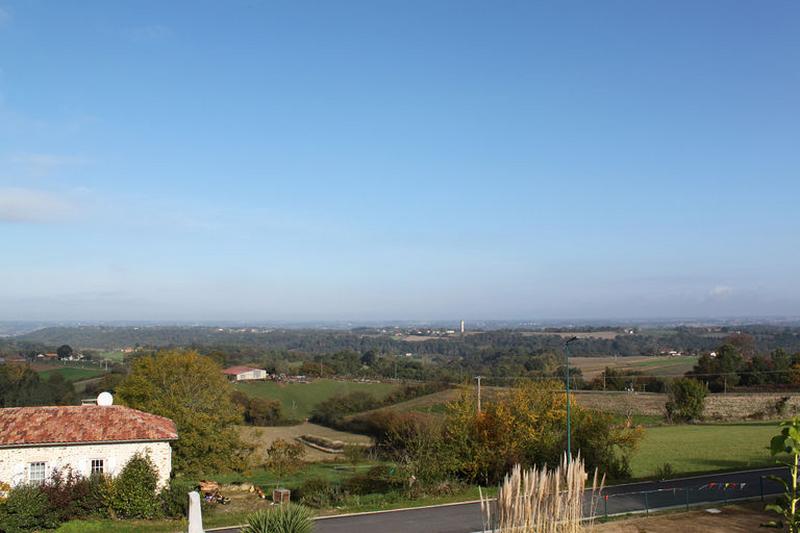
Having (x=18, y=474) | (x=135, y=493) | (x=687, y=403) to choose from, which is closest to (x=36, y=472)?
(x=18, y=474)

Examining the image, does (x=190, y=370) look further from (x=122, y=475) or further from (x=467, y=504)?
(x=467, y=504)

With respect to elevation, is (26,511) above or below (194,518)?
below

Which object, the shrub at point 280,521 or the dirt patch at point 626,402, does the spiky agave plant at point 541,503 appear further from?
the dirt patch at point 626,402

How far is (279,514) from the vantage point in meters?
14.7

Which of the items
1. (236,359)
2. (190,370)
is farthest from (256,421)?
(236,359)

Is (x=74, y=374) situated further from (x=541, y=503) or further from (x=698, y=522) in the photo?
(x=541, y=503)

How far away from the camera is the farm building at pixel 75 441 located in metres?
23.2

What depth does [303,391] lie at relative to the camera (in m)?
94.6

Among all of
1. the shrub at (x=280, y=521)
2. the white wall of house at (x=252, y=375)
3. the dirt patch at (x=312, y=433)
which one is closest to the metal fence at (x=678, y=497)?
the shrub at (x=280, y=521)

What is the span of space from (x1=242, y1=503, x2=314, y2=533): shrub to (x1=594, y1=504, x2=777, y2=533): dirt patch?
8.75m

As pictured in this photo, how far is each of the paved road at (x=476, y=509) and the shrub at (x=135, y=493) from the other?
426 centimetres

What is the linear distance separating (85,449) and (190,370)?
12.0m

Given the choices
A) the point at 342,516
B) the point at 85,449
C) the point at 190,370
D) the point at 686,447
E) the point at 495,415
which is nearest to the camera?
the point at 342,516

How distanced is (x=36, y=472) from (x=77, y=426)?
2.02 m
